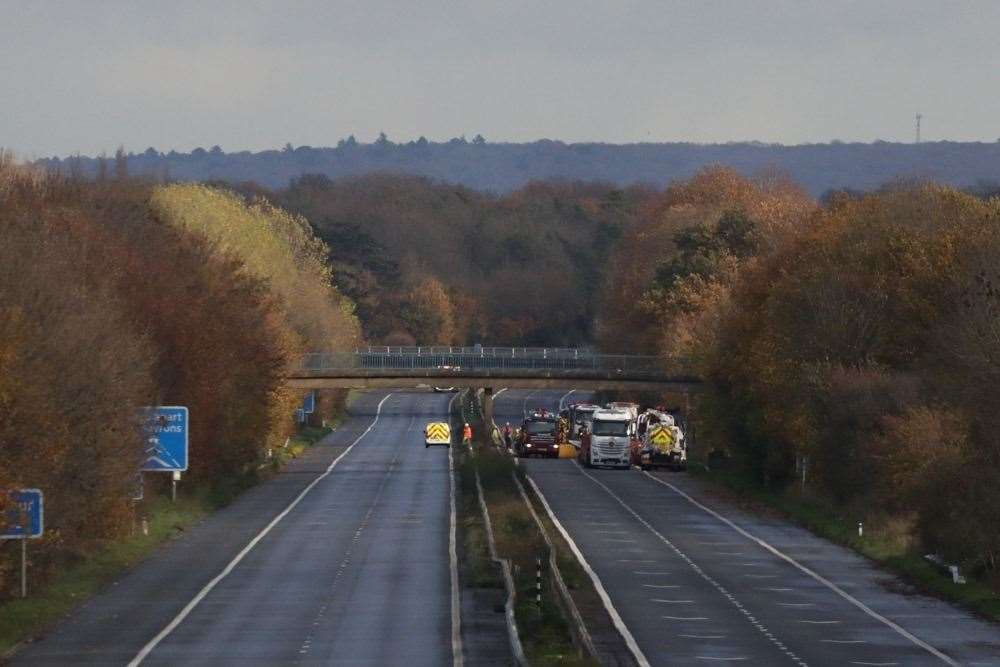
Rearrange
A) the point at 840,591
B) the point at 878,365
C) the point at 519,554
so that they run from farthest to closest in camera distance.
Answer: the point at 878,365 → the point at 519,554 → the point at 840,591

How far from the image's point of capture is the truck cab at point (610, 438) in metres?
90.0

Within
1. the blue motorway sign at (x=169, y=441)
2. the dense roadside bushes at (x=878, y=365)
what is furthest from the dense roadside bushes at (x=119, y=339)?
the dense roadside bushes at (x=878, y=365)

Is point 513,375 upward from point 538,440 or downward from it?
upward

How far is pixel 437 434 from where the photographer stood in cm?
10519

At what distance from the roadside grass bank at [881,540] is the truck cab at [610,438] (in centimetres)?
1273

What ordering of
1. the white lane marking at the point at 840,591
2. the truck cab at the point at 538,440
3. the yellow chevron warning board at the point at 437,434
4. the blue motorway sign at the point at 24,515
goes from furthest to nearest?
1. the yellow chevron warning board at the point at 437,434
2. the truck cab at the point at 538,440
3. the white lane marking at the point at 840,591
4. the blue motorway sign at the point at 24,515

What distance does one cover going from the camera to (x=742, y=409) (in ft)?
254

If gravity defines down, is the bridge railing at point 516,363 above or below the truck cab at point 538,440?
above

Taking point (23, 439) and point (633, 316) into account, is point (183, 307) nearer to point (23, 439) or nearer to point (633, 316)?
point (23, 439)

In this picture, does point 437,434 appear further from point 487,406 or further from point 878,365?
point 878,365

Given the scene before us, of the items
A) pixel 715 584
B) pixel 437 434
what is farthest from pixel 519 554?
pixel 437 434

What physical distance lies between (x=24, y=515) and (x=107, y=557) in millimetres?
14081

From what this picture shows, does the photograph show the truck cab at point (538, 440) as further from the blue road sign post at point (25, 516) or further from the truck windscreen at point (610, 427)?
the blue road sign post at point (25, 516)

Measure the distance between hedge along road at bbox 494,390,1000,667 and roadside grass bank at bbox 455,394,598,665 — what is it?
1.34 m
